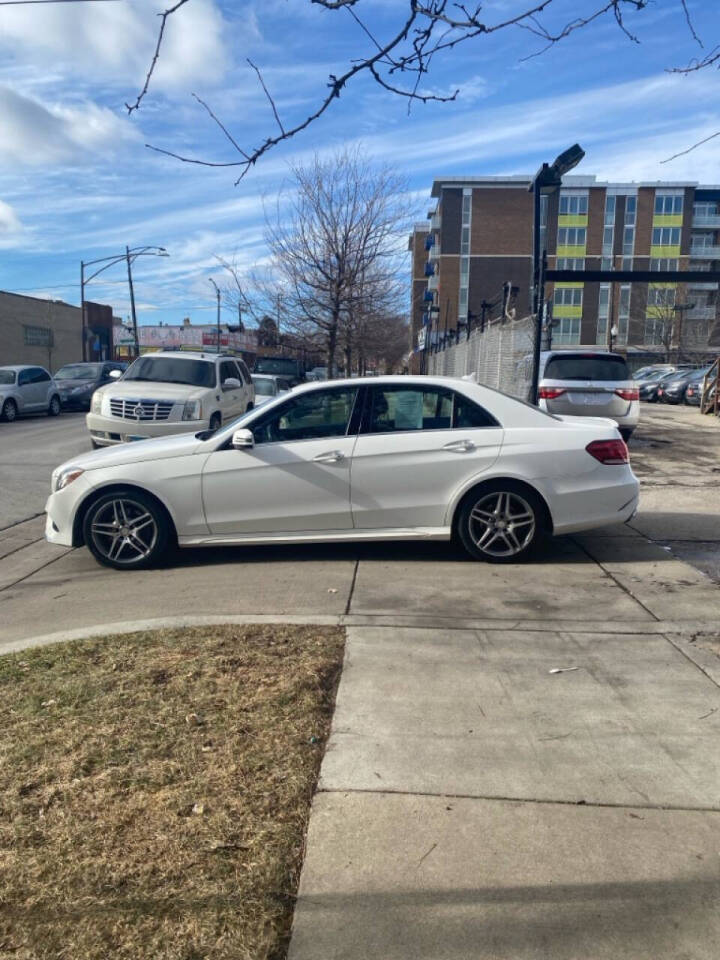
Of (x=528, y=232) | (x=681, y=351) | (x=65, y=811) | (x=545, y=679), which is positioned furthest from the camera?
(x=528, y=232)

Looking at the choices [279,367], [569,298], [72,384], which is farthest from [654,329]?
[72,384]

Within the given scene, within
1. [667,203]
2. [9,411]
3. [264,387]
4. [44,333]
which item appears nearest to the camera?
[264,387]

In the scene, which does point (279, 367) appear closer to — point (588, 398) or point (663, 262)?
point (588, 398)

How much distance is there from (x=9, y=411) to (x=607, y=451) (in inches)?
835

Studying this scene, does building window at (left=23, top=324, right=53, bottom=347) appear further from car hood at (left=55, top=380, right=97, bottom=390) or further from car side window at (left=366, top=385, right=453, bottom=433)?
car side window at (left=366, top=385, right=453, bottom=433)

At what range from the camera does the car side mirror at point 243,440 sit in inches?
248

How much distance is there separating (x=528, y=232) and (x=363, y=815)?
81913 mm

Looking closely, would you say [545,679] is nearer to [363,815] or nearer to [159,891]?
[363,815]

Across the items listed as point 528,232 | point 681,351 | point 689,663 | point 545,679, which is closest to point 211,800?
point 545,679

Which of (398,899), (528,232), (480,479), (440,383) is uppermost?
(528,232)

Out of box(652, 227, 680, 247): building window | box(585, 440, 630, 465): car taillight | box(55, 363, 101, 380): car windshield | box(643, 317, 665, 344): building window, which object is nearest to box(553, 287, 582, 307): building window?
box(652, 227, 680, 247): building window

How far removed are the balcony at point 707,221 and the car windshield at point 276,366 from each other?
65562 mm

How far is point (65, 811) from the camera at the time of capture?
111 inches

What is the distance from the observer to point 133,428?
12.2 meters
